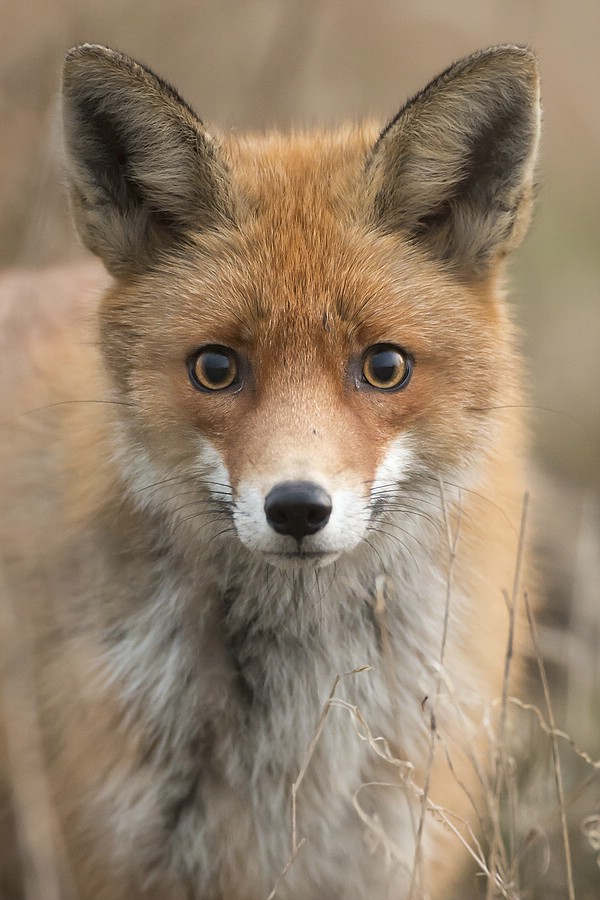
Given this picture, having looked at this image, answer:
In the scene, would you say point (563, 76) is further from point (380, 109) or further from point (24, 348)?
point (24, 348)

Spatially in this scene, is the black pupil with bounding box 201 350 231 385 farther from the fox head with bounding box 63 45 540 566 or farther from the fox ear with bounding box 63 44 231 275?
the fox ear with bounding box 63 44 231 275

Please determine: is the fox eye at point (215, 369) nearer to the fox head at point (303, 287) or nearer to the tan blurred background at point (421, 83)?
the fox head at point (303, 287)

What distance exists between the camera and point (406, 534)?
12.0ft

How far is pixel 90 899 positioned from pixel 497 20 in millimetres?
6869

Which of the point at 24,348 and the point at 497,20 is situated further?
the point at 497,20

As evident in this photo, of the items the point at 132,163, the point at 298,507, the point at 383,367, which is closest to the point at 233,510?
the point at 298,507

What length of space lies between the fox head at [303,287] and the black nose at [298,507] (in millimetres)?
68

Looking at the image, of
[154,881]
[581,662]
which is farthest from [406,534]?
[581,662]

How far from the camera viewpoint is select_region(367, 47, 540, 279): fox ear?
3.36 meters

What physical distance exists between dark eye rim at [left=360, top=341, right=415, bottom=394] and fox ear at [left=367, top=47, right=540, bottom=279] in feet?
1.63

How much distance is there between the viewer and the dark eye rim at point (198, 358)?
131 inches

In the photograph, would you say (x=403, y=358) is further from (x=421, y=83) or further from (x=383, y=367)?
(x=421, y=83)

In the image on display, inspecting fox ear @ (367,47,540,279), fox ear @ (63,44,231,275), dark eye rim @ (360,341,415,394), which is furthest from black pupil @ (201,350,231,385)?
fox ear @ (367,47,540,279)

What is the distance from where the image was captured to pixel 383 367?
3.32m
